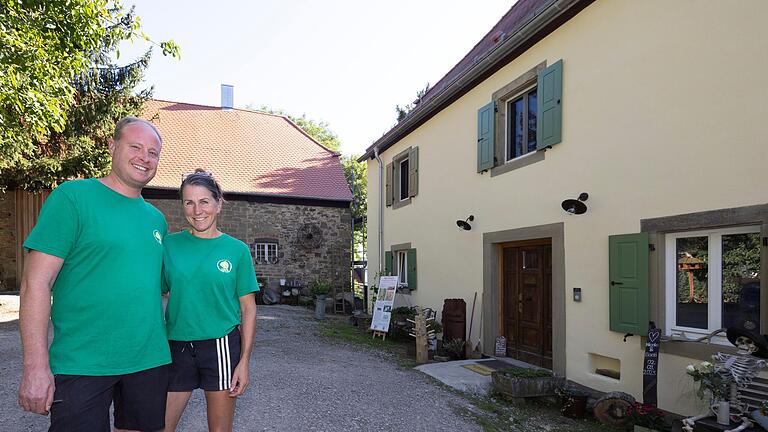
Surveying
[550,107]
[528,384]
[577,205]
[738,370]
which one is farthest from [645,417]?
[550,107]

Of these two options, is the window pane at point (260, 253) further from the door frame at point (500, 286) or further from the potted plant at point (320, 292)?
the door frame at point (500, 286)

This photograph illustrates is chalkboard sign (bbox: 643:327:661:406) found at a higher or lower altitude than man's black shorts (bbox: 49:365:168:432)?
lower

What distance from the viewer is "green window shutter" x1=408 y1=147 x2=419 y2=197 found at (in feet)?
34.5

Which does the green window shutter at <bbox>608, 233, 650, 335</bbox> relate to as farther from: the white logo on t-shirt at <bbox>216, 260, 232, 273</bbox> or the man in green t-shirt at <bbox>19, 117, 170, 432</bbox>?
the man in green t-shirt at <bbox>19, 117, 170, 432</bbox>

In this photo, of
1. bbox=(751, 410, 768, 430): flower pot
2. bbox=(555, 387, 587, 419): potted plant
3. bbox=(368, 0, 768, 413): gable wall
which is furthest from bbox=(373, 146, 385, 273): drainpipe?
bbox=(751, 410, 768, 430): flower pot

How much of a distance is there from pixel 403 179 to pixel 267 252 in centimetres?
655

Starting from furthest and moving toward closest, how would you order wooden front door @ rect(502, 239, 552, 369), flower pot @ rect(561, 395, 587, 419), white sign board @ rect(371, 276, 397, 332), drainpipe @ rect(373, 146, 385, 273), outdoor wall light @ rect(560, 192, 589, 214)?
drainpipe @ rect(373, 146, 385, 273)
white sign board @ rect(371, 276, 397, 332)
wooden front door @ rect(502, 239, 552, 369)
outdoor wall light @ rect(560, 192, 589, 214)
flower pot @ rect(561, 395, 587, 419)

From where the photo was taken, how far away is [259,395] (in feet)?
17.1

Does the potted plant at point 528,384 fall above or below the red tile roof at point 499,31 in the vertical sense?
below

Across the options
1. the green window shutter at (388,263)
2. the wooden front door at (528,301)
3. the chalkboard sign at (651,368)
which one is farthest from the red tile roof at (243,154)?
the chalkboard sign at (651,368)

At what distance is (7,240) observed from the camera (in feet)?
49.9

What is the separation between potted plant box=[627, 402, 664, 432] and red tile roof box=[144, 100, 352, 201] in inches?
518

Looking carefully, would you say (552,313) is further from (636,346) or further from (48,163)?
(48,163)

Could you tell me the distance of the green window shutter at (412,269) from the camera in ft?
34.6
